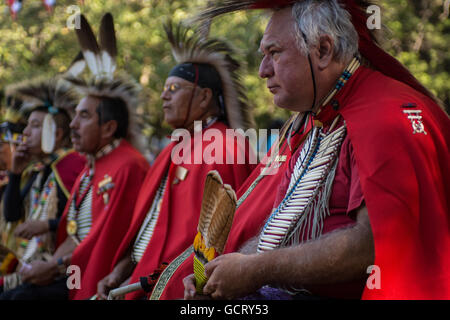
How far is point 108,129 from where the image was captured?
4.86m

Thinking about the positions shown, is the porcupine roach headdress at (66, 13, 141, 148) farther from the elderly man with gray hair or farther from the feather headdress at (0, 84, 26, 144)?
the elderly man with gray hair

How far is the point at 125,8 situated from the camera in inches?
414

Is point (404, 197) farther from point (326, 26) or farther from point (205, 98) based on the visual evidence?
point (205, 98)

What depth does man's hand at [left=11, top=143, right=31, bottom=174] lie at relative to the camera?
533cm

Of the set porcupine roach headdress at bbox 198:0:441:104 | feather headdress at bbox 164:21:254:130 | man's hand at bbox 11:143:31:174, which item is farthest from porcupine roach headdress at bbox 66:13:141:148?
porcupine roach headdress at bbox 198:0:441:104

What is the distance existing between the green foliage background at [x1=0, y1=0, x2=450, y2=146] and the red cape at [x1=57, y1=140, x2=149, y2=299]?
3.65m

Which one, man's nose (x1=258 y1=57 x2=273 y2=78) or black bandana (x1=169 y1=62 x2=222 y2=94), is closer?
Result: man's nose (x1=258 y1=57 x2=273 y2=78)

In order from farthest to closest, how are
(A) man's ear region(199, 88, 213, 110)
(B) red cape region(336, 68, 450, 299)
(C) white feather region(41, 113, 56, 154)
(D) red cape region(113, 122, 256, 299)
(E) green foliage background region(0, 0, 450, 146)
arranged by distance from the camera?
(E) green foliage background region(0, 0, 450, 146) → (C) white feather region(41, 113, 56, 154) → (A) man's ear region(199, 88, 213, 110) → (D) red cape region(113, 122, 256, 299) → (B) red cape region(336, 68, 450, 299)

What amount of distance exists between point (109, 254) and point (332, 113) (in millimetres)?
2830

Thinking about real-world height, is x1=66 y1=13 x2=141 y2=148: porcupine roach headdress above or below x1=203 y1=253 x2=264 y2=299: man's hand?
above

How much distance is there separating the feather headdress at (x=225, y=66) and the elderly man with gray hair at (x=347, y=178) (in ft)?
5.35

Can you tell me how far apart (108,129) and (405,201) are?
11.6 ft

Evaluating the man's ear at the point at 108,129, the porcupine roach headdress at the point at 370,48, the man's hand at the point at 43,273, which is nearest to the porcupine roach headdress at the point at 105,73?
the man's ear at the point at 108,129
